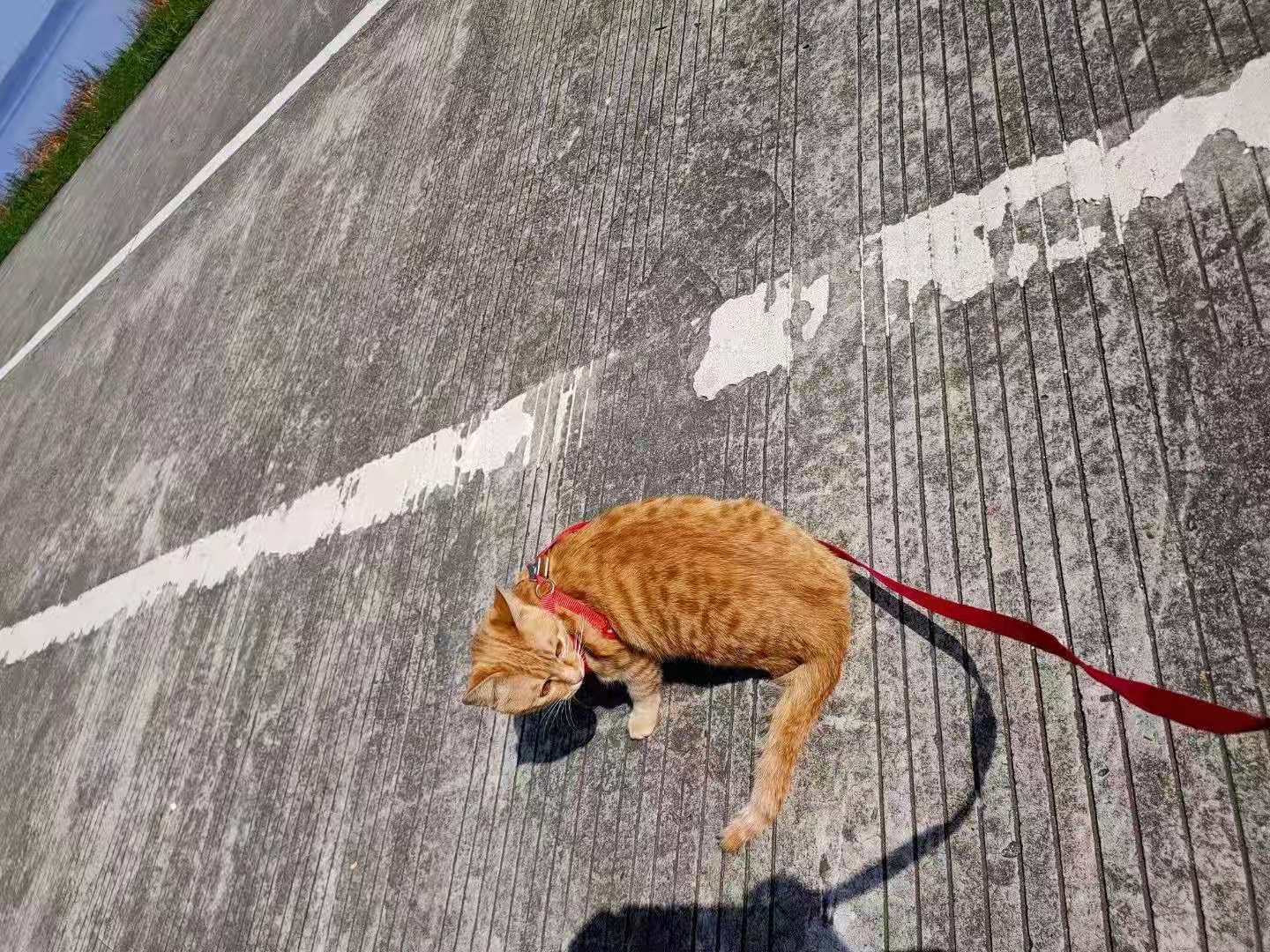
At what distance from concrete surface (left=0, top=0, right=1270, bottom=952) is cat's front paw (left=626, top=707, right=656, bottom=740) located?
10cm

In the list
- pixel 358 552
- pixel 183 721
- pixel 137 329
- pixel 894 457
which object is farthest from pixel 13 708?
pixel 894 457

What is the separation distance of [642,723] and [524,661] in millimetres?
665

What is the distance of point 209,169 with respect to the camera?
9.49 m

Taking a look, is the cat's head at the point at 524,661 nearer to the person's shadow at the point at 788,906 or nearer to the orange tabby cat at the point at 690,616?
the orange tabby cat at the point at 690,616

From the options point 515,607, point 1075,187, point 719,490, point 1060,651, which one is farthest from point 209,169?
point 1060,651

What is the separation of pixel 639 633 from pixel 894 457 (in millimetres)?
1264

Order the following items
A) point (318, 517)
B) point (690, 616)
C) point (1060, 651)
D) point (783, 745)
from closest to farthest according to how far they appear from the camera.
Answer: point (1060, 651)
point (783, 745)
point (690, 616)
point (318, 517)

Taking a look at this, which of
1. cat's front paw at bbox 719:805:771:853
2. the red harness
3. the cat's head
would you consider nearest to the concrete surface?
cat's front paw at bbox 719:805:771:853

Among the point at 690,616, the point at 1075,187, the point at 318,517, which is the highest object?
the point at 690,616

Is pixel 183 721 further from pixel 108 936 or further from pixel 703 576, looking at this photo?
pixel 703 576

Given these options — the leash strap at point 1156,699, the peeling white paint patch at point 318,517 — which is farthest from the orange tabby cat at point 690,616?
the peeling white paint patch at point 318,517

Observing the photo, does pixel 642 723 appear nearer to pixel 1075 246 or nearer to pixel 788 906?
pixel 788 906

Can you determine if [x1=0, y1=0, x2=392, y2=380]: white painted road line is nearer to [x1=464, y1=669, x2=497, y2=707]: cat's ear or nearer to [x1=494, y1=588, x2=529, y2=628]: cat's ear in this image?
[x1=494, y1=588, x2=529, y2=628]: cat's ear

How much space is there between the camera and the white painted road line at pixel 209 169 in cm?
868
